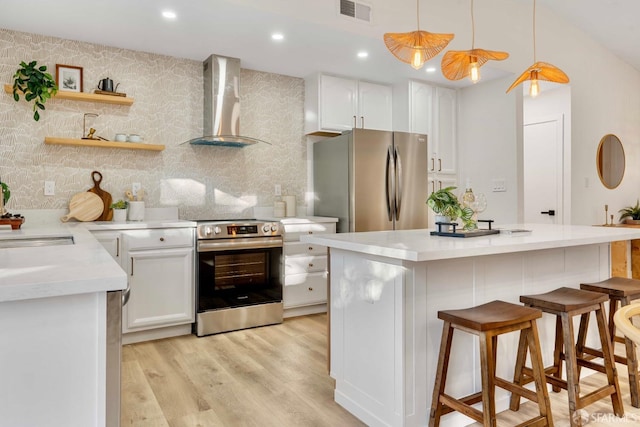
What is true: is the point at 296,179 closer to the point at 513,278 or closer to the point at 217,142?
the point at 217,142

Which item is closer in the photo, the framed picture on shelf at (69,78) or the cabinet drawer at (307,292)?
the framed picture on shelf at (69,78)

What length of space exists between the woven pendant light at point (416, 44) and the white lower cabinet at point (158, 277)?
207cm

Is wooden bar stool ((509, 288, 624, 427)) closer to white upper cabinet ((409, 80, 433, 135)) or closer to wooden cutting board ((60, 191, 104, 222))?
white upper cabinet ((409, 80, 433, 135))

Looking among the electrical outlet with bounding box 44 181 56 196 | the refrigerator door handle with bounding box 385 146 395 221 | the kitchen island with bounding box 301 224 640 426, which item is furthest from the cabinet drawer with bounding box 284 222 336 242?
the electrical outlet with bounding box 44 181 56 196

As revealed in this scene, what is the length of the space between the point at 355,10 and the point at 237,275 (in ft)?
7.70

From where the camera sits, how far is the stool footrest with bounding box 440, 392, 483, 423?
5.52ft

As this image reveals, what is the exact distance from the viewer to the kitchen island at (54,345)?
3.14 ft

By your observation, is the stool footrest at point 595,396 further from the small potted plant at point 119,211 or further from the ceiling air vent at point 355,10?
the small potted plant at point 119,211

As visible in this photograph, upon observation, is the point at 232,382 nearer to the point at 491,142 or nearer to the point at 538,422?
the point at 538,422

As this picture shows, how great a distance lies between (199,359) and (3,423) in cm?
200

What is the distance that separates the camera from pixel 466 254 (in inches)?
69.4

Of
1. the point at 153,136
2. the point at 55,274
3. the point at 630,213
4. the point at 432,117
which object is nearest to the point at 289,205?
the point at 153,136

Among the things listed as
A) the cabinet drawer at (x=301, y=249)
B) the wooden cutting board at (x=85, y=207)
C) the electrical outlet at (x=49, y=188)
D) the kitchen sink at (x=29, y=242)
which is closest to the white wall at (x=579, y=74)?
the cabinet drawer at (x=301, y=249)

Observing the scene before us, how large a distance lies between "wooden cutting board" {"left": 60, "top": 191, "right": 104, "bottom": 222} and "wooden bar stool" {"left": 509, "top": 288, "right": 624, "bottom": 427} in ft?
10.4
